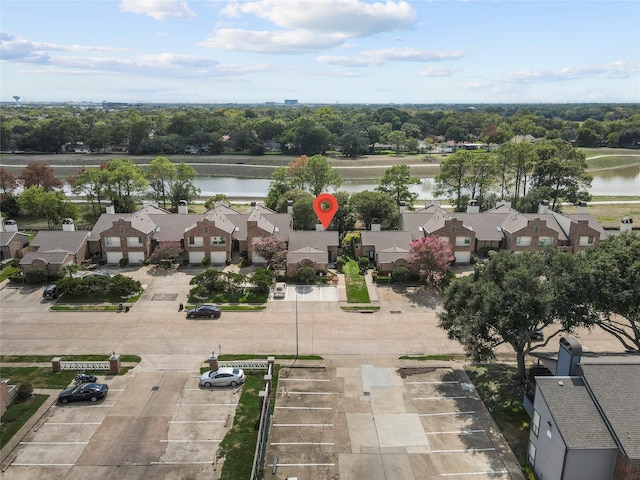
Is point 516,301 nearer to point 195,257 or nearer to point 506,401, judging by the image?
point 506,401

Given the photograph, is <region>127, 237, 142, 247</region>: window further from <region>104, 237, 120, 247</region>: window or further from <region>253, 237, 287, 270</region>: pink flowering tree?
<region>253, 237, 287, 270</region>: pink flowering tree

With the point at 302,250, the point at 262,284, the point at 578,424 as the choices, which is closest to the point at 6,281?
the point at 262,284

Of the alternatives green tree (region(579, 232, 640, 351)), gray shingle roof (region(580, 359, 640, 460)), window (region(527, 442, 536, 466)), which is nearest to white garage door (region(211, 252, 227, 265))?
green tree (region(579, 232, 640, 351))

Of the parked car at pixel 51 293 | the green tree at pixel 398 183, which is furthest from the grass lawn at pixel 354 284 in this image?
the parked car at pixel 51 293

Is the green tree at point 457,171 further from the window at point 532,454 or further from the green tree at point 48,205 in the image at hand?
the green tree at point 48,205

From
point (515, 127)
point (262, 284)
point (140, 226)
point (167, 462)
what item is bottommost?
point (167, 462)

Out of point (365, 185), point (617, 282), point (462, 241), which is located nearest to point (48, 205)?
Answer: point (462, 241)

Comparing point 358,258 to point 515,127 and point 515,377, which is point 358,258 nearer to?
point 515,377
